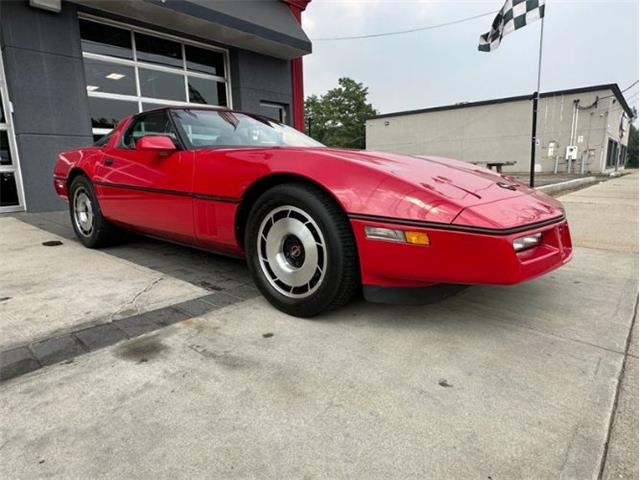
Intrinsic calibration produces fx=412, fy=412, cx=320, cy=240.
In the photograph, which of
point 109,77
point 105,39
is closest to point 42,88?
point 109,77

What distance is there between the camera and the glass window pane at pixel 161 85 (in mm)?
7695

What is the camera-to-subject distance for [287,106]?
10.2 metres

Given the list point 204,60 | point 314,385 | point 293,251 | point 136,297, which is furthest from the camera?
point 204,60

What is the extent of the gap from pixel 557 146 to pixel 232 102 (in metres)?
22.7

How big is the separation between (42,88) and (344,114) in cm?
4388

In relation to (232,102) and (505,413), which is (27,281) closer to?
(505,413)

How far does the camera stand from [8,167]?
634 cm

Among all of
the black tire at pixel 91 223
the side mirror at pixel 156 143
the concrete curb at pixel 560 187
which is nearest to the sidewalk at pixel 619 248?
the concrete curb at pixel 560 187

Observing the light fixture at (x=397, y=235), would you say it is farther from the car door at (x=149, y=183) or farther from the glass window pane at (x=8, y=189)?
the glass window pane at (x=8, y=189)

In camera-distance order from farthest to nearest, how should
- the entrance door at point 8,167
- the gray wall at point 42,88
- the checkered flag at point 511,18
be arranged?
1. the checkered flag at point 511,18
2. the entrance door at point 8,167
3. the gray wall at point 42,88

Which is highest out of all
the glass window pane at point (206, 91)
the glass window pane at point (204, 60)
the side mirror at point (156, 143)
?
the glass window pane at point (204, 60)

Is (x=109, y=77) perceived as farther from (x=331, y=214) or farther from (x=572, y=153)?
(x=572, y=153)

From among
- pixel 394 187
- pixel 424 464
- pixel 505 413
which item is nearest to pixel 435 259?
pixel 394 187

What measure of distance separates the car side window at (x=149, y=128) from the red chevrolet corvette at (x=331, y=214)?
21mm
